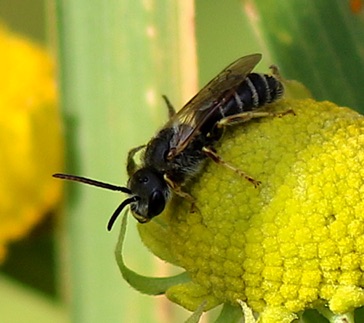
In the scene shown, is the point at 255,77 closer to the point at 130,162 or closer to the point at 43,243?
the point at 130,162

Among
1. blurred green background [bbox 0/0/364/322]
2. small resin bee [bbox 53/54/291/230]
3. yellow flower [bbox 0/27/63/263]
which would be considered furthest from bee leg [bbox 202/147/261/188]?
yellow flower [bbox 0/27/63/263]

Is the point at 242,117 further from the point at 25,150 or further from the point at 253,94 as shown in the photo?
Answer: the point at 25,150

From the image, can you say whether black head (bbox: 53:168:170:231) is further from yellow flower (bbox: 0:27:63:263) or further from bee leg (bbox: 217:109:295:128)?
yellow flower (bbox: 0:27:63:263)

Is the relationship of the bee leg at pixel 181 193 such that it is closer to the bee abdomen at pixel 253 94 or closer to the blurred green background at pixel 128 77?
the bee abdomen at pixel 253 94

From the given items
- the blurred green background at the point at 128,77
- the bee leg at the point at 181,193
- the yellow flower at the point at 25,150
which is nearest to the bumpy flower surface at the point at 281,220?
the bee leg at the point at 181,193

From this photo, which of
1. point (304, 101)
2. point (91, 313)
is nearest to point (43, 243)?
point (91, 313)

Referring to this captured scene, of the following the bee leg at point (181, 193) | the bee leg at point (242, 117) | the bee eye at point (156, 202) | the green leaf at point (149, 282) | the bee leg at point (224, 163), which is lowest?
the green leaf at point (149, 282)

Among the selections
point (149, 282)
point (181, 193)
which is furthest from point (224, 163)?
point (149, 282)

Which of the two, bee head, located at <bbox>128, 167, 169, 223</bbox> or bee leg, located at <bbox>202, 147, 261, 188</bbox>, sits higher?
bee leg, located at <bbox>202, 147, 261, 188</bbox>
